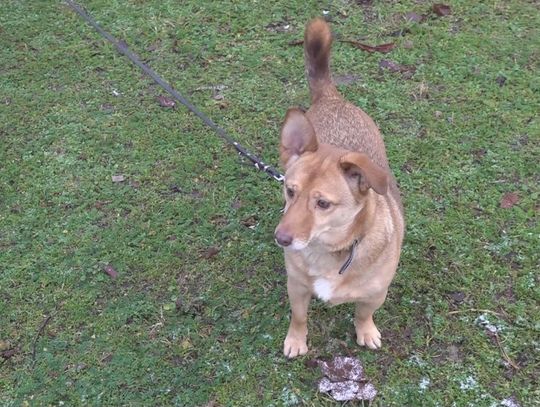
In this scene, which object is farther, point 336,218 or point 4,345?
point 4,345

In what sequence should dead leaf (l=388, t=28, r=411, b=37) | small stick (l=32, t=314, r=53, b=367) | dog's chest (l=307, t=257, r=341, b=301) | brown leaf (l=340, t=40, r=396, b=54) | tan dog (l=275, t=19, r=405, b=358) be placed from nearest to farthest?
tan dog (l=275, t=19, r=405, b=358) → dog's chest (l=307, t=257, r=341, b=301) → small stick (l=32, t=314, r=53, b=367) → brown leaf (l=340, t=40, r=396, b=54) → dead leaf (l=388, t=28, r=411, b=37)

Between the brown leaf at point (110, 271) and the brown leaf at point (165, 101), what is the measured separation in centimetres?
166

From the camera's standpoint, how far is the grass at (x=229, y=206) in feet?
11.5

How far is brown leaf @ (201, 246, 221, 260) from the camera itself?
13.4ft

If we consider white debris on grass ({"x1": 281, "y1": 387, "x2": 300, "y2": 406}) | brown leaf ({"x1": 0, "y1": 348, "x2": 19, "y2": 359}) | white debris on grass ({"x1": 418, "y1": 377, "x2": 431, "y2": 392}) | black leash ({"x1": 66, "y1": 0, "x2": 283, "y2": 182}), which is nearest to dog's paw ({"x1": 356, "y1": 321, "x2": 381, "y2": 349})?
white debris on grass ({"x1": 418, "y1": 377, "x2": 431, "y2": 392})

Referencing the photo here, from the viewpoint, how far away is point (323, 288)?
3.02 m

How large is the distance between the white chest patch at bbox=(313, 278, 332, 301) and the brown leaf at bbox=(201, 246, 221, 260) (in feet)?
3.88

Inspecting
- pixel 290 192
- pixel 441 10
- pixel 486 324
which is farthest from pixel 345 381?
pixel 441 10

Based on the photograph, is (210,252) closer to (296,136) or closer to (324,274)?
(324,274)

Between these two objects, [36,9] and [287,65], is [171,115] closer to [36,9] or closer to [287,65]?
[287,65]

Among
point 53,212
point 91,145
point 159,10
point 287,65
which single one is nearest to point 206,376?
point 53,212

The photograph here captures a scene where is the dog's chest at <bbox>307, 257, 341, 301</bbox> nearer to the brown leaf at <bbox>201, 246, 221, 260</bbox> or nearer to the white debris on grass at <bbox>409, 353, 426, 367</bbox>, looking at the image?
the white debris on grass at <bbox>409, 353, 426, 367</bbox>

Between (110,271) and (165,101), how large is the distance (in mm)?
1746

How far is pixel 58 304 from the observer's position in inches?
153
